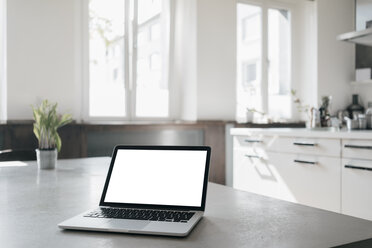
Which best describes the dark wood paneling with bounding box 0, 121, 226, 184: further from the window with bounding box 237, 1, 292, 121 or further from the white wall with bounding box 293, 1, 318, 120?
the white wall with bounding box 293, 1, 318, 120

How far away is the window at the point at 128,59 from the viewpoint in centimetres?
381

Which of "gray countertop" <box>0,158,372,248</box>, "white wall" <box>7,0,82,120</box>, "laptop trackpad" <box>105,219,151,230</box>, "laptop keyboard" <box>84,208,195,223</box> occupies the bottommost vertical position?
"gray countertop" <box>0,158,372,248</box>

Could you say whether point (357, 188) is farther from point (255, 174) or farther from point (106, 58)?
point (106, 58)

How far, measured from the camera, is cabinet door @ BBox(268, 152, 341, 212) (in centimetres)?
268

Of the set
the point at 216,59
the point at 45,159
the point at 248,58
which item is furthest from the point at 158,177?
the point at 248,58

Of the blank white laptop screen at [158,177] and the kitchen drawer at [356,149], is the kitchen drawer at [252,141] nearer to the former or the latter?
the kitchen drawer at [356,149]

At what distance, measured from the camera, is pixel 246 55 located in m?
4.74

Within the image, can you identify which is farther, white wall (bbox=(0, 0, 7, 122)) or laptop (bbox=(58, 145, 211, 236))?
white wall (bbox=(0, 0, 7, 122))

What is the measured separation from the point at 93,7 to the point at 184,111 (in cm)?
148

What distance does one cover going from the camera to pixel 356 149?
8.30 feet

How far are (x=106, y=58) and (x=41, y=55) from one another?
0.68m

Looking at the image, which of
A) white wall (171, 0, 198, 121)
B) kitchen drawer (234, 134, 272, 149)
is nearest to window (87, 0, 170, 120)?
white wall (171, 0, 198, 121)

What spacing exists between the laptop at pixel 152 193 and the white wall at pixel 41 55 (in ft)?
8.45

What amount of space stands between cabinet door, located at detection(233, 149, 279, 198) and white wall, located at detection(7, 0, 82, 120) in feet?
5.43
